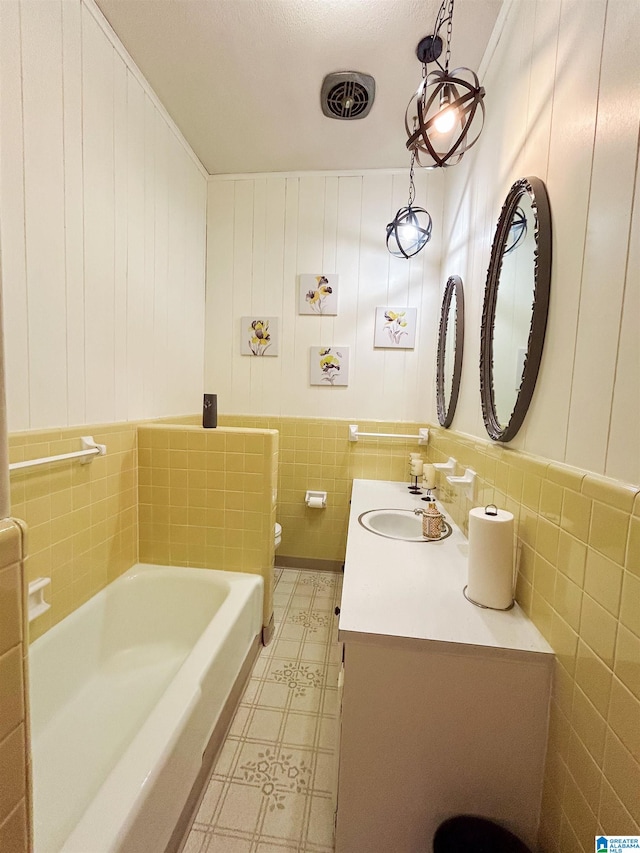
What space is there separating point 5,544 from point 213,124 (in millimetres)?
2495

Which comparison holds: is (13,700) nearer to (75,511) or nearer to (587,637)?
(587,637)

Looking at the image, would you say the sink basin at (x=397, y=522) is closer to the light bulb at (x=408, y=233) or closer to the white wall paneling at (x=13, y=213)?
the white wall paneling at (x=13, y=213)

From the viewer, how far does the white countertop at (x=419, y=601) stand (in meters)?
0.88

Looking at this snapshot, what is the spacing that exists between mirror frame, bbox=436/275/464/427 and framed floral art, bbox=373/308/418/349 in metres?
0.23

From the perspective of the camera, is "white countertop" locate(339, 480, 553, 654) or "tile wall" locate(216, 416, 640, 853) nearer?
"tile wall" locate(216, 416, 640, 853)

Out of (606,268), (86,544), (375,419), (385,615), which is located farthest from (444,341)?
(86,544)

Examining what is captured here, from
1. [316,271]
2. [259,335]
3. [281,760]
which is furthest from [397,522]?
[316,271]

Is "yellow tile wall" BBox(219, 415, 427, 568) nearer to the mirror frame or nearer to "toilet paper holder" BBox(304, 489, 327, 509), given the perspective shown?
"toilet paper holder" BBox(304, 489, 327, 509)

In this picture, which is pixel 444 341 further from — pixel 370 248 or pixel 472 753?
pixel 472 753

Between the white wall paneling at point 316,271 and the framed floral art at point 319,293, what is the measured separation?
0.05 metres

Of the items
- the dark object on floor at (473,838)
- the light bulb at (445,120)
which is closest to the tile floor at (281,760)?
the dark object on floor at (473,838)

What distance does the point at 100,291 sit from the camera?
1.50 metres

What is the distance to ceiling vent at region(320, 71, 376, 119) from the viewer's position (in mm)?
1675

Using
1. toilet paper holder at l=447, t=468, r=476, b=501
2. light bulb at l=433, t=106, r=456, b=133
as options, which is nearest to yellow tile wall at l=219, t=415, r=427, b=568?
toilet paper holder at l=447, t=468, r=476, b=501
